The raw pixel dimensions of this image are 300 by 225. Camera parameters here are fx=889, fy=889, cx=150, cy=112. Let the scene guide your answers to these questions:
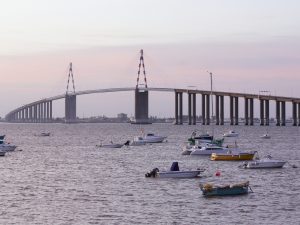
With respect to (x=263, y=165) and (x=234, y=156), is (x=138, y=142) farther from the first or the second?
(x=263, y=165)

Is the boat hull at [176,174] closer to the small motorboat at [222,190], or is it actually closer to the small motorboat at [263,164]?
the small motorboat at [263,164]

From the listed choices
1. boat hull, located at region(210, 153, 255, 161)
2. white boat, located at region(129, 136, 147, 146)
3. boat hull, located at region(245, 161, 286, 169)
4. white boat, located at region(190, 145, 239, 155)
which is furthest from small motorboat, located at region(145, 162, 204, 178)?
white boat, located at region(129, 136, 147, 146)

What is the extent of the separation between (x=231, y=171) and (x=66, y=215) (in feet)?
83.1

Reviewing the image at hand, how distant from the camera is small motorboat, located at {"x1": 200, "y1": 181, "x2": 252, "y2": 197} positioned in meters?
44.9

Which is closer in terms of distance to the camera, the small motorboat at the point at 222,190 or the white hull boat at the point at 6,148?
the small motorboat at the point at 222,190

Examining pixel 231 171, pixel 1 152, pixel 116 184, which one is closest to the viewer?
pixel 116 184

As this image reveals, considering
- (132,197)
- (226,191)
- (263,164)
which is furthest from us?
(263,164)

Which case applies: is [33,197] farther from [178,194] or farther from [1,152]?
[1,152]

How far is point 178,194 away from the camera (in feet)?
153

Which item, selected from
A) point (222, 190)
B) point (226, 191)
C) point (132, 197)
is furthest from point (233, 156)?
point (132, 197)

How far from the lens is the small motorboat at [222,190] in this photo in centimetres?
4494

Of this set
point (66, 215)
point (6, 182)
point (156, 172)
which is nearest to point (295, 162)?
point (156, 172)

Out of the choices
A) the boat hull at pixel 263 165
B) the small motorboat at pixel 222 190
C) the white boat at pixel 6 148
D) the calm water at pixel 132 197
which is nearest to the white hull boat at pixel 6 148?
the white boat at pixel 6 148

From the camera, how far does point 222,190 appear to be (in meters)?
45.3
